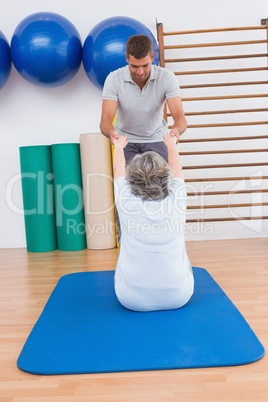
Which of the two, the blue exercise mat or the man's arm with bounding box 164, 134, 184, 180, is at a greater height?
the man's arm with bounding box 164, 134, 184, 180

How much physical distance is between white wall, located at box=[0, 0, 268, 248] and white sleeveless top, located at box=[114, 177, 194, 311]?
2.10 m

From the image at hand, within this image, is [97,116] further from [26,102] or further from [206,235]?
[206,235]

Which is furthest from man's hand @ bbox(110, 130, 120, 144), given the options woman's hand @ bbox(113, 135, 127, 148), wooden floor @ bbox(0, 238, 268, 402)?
wooden floor @ bbox(0, 238, 268, 402)

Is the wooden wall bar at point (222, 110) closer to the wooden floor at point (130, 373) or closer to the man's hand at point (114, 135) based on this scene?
the wooden floor at point (130, 373)

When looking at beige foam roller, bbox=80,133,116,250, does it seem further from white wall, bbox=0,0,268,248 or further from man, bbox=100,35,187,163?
man, bbox=100,35,187,163

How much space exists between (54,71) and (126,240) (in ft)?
6.49

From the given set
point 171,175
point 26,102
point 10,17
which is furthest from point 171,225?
point 10,17

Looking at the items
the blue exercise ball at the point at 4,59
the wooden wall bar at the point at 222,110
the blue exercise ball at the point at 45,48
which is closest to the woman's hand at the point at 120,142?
the blue exercise ball at the point at 45,48

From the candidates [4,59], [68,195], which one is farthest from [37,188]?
[4,59]

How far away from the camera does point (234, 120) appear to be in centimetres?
396

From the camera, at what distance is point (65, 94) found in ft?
13.2

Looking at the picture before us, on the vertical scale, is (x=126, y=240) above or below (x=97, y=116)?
below

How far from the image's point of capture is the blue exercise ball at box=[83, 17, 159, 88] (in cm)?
334

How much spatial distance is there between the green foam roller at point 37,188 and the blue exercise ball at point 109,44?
88 centimetres
